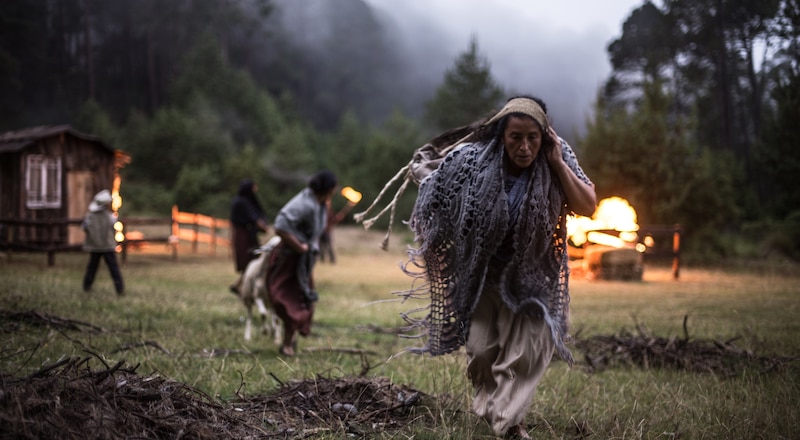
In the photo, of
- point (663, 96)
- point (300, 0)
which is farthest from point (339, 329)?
point (300, 0)

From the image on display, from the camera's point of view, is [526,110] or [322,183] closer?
[526,110]

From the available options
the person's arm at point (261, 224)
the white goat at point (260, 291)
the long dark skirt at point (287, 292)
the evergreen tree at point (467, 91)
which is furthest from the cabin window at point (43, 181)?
the evergreen tree at point (467, 91)

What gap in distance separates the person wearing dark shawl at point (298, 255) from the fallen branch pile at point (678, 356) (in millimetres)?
3046

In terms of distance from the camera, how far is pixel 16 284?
8.64m

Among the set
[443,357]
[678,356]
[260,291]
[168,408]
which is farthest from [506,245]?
[260,291]

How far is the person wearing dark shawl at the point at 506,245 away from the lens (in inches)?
143

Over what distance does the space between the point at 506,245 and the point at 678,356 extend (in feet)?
9.57

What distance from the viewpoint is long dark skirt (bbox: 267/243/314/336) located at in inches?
271

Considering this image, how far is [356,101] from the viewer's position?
80750mm

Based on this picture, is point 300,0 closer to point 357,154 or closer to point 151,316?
point 357,154

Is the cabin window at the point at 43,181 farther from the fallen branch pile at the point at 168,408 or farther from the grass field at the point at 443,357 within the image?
the fallen branch pile at the point at 168,408

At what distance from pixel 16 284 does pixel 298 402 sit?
6.46 metres

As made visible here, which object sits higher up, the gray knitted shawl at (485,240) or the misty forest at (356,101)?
the misty forest at (356,101)

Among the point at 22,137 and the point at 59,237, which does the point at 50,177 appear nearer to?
the point at 22,137
